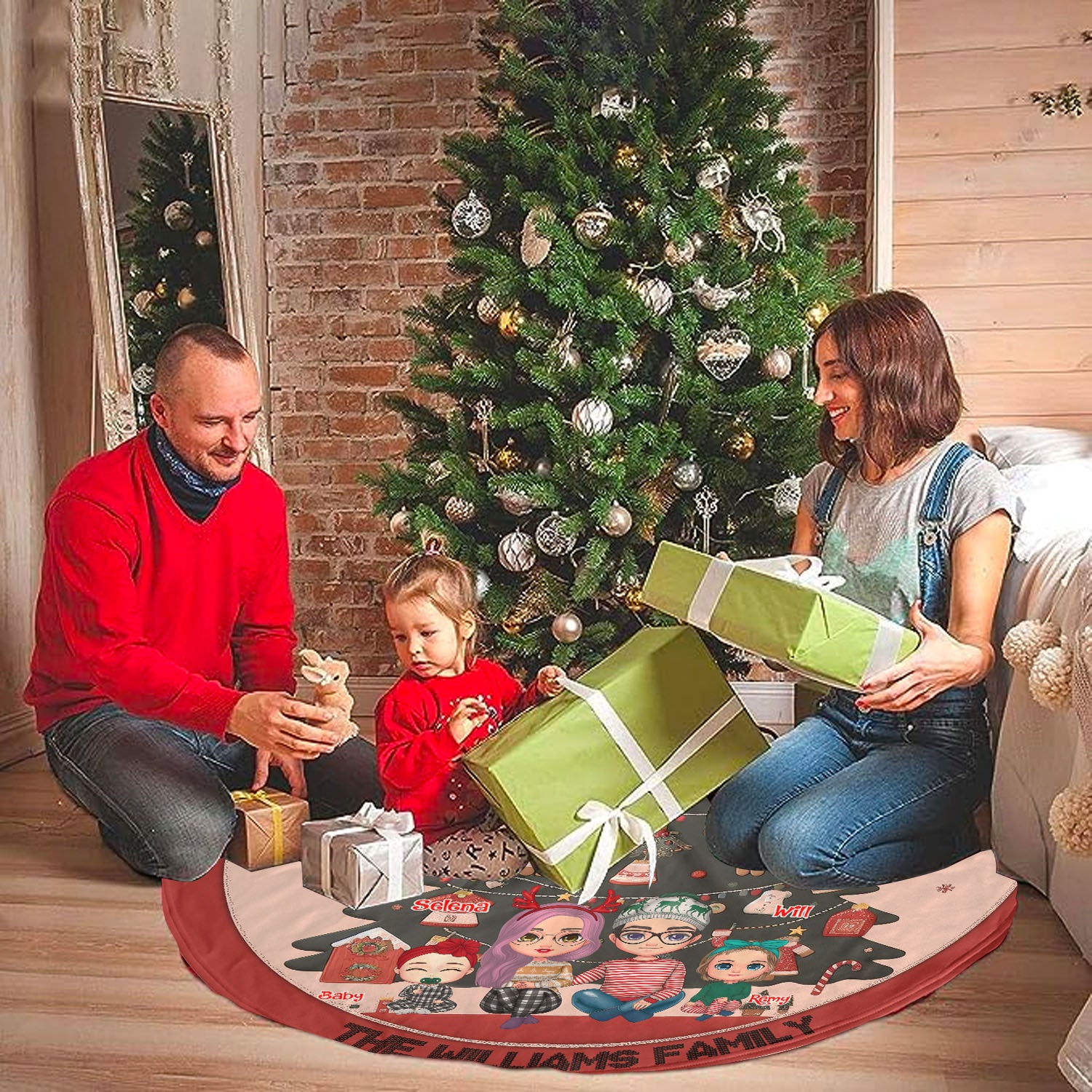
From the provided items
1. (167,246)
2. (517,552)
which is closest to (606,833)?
(517,552)

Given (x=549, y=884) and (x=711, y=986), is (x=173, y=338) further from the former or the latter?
(x=711, y=986)

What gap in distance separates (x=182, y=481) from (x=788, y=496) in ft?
3.98

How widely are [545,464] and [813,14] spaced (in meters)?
1.67

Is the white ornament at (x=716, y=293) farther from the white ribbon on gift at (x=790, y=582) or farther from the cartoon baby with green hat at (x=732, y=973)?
the cartoon baby with green hat at (x=732, y=973)

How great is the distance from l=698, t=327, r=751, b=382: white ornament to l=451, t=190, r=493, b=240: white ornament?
53cm

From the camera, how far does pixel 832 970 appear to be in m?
1.94

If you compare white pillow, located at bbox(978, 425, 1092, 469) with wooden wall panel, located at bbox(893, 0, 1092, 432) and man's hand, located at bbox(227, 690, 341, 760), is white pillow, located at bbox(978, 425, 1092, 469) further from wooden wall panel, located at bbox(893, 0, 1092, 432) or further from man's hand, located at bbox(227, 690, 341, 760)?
man's hand, located at bbox(227, 690, 341, 760)

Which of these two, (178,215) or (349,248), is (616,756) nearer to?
(178,215)

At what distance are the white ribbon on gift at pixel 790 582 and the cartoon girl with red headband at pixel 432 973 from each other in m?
0.62

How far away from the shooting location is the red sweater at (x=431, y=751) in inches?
95.4

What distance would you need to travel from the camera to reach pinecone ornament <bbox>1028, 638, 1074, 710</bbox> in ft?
6.28

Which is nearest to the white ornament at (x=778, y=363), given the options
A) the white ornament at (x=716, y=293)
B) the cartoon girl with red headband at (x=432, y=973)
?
the white ornament at (x=716, y=293)

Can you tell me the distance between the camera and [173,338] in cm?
253

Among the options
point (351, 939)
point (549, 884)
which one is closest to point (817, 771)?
point (549, 884)
